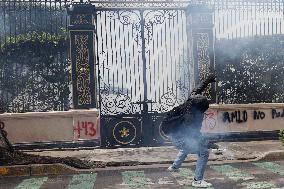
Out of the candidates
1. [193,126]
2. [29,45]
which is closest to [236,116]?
[193,126]

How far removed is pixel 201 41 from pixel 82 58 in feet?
11.7

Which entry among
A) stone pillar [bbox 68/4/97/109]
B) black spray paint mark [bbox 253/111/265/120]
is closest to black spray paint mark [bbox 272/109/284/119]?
black spray paint mark [bbox 253/111/265/120]

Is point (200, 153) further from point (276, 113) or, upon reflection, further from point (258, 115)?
point (276, 113)

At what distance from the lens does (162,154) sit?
1109cm

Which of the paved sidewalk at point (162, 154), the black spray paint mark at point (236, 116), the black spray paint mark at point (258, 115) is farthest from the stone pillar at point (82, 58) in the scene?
the black spray paint mark at point (258, 115)

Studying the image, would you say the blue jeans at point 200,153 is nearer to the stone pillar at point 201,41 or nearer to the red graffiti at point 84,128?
the red graffiti at point 84,128

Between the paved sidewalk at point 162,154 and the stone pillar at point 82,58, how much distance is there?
57.1 inches

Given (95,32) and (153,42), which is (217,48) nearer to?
(153,42)

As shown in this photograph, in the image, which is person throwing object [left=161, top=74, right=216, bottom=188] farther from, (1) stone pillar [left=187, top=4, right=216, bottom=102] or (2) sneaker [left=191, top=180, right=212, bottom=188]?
(1) stone pillar [left=187, top=4, right=216, bottom=102]

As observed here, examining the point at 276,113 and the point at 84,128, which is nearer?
the point at 84,128

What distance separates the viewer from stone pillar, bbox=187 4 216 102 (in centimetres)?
1269

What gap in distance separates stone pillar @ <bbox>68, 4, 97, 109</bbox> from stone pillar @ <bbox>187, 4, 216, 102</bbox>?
2944 millimetres

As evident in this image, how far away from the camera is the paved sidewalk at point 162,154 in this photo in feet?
33.3

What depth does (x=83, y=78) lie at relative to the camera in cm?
1210
